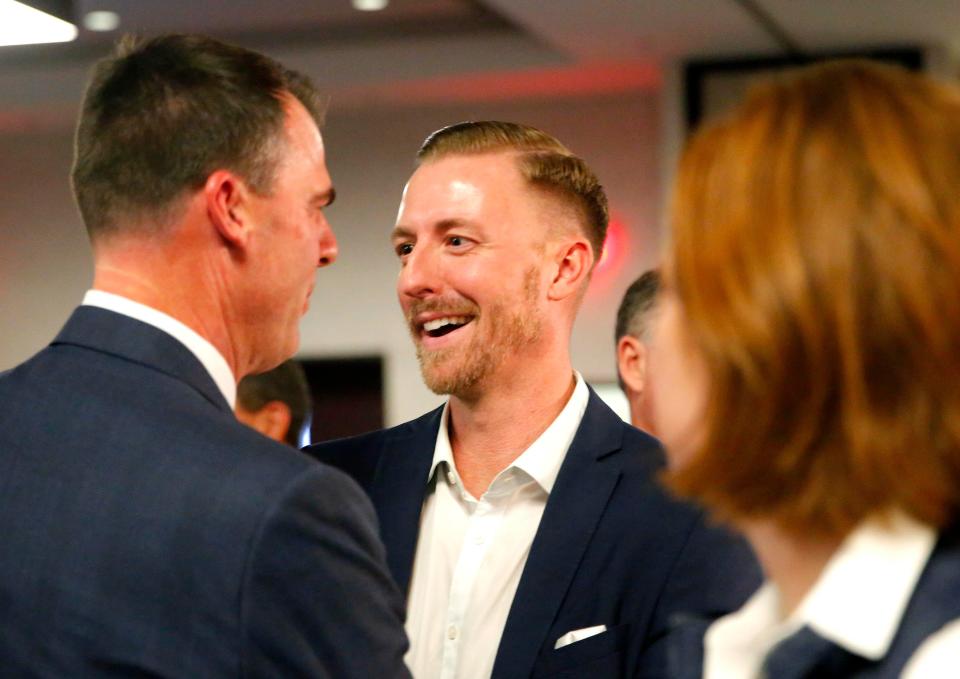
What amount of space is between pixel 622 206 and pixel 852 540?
726cm

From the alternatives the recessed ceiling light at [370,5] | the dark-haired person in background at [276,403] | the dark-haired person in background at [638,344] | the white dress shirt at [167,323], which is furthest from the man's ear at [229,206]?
the recessed ceiling light at [370,5]

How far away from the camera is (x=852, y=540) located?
1036mm

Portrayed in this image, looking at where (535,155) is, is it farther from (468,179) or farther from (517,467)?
(517,467)

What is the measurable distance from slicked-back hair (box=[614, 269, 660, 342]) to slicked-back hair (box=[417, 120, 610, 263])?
0.74 m

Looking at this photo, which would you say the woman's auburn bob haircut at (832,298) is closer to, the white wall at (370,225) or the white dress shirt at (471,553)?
the white dress shirt at (471,553)

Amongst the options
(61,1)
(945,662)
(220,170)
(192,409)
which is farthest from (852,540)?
(61,1)

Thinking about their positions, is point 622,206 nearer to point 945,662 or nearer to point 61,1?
point 61,1

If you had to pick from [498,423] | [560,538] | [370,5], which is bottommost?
[560,538]

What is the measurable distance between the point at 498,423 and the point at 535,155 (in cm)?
54

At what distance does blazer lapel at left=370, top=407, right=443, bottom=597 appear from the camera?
212cm

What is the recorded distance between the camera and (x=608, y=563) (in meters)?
2.00

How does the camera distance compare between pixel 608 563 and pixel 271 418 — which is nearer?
pixel 608 563

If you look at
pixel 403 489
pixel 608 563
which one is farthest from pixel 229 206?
pixel 608 563

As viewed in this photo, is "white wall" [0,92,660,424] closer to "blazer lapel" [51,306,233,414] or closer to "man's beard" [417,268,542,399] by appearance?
"man's beard" [417,268,542,399]
